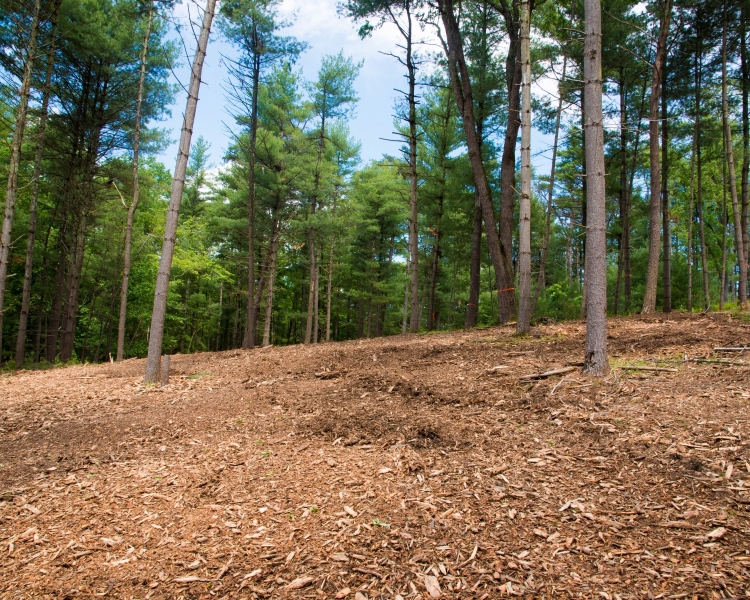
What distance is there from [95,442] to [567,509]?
418 centimetres

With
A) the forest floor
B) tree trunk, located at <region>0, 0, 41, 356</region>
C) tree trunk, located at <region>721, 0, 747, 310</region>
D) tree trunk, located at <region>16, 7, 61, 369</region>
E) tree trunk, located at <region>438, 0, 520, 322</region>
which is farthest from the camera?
tree trunk, located at <region>16, 7, 61, 369</region>

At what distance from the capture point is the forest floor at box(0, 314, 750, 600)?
2.10m

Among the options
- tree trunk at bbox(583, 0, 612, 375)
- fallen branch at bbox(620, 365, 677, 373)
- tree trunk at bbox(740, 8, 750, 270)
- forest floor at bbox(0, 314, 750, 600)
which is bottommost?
forest floor at bbox(0, 314, 750, 600)

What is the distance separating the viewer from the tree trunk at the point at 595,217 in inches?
175

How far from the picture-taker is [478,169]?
1015 centimetres

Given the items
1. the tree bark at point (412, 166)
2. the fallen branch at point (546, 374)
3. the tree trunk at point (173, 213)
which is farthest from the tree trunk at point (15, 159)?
the fallen branch at point (546, 374)

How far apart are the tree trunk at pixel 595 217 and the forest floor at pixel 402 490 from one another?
39 centimetres

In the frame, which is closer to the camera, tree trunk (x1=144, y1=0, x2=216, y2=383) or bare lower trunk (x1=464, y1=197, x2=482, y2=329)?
tree trunk (x1=144, y1=0, x2=216, y2=383)

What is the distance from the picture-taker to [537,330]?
318 inches

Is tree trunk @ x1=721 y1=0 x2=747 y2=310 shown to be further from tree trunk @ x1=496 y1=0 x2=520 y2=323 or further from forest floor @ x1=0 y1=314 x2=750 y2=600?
forest floor @ x1=0 y1=314 x2=750 y2=600

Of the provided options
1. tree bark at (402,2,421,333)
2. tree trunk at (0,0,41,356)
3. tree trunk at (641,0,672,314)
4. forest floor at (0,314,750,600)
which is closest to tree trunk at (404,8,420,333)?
tree bark at (402,2,421,333)

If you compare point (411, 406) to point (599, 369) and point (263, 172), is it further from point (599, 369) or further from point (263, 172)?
point (263, 172)

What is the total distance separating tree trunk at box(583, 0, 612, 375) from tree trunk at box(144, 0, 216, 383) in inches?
225

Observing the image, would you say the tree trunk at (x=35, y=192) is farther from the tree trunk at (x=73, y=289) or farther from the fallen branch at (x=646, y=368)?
the fallen branch at (x=646, y=368)
